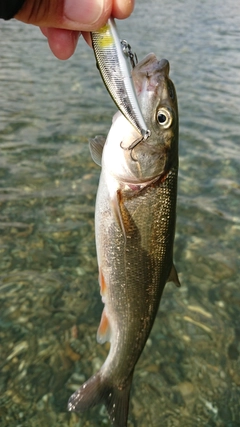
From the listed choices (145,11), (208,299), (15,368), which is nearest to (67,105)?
(208,299)

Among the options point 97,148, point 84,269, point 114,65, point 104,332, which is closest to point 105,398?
point 104,332

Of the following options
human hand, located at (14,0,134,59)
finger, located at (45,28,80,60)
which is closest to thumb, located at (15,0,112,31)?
human hand, located at (14,0,134,59)

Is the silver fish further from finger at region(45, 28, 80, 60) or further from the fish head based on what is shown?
finger at region(45, 28, 80, 60)

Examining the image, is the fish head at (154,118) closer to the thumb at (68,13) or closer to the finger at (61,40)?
the thumb at (68,13)

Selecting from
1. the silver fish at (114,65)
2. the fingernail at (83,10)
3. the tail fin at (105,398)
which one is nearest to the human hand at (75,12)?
the fingernail at (83,10)

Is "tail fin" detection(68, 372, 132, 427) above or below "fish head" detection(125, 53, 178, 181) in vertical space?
below

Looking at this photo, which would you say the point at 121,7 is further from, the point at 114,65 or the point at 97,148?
the point at 97,148

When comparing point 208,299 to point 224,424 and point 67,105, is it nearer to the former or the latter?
point 224,424
